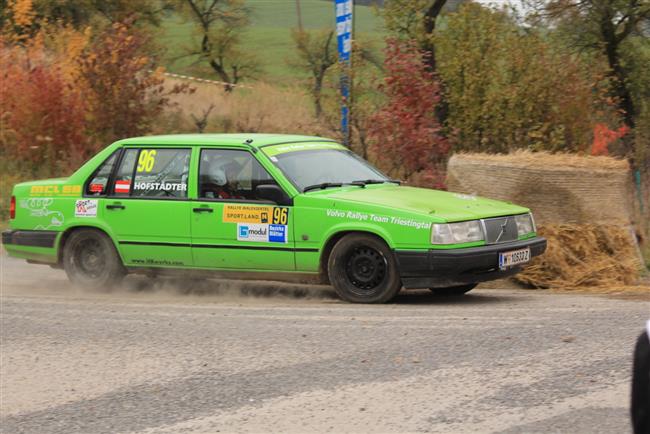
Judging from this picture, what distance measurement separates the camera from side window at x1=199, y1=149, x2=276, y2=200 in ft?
33.2

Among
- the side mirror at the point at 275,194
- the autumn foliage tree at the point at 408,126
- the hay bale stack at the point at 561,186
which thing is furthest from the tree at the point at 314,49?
the side mirror at the point at 275,194

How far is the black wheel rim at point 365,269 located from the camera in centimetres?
948

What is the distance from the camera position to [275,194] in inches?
387

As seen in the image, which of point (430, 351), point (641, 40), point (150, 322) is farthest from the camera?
point (641, 40)

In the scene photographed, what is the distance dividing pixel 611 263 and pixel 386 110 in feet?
14.6

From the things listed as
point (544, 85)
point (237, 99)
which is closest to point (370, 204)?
point (544, 85)

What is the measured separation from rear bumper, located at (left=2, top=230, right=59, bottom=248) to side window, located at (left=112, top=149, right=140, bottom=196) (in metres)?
0.88

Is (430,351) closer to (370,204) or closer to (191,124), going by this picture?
(370,204)

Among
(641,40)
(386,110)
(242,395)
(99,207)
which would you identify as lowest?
(242,395)

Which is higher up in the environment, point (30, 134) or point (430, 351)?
point (30, 134)

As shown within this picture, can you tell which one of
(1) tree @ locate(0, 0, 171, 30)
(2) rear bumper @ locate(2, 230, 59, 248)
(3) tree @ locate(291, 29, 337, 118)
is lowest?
(2) rear bumper @ locate(2, 230, 59, 248)

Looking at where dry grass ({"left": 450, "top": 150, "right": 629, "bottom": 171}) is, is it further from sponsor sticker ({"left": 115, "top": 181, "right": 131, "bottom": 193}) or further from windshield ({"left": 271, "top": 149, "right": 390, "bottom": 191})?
sponsor sticker ({"left": 115, "top": 181, "right": 131, "bottom": 193})

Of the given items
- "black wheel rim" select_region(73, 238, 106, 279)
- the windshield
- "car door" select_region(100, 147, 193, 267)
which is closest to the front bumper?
the windshield

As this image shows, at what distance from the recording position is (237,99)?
28.7m
